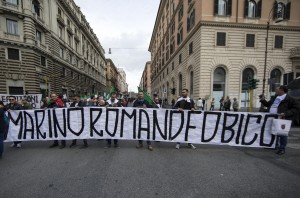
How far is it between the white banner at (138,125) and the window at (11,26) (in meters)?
20.1

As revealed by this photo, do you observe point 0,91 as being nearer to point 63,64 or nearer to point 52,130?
point 63,64

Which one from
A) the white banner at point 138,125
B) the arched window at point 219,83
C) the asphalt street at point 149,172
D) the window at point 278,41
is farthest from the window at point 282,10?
the white banner at point 138,125

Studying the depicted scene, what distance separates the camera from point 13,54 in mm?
18266

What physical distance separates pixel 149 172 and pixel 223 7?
20086mm

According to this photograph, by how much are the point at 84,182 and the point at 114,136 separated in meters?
2.08

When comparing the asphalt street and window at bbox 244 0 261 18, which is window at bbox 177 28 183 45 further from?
the asphalt street

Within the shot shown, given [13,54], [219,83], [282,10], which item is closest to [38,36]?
[13,54]

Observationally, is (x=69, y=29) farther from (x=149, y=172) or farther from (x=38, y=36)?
(x=149, y=172)

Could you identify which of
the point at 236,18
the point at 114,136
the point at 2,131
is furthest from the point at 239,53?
the point at 2,131

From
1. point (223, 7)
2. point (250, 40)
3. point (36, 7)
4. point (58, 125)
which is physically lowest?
point (58, 125)

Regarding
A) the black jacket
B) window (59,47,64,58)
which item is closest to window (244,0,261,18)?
the black jacket

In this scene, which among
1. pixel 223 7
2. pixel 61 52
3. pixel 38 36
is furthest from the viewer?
pixel 61 52

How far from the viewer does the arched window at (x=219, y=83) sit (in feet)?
58.2

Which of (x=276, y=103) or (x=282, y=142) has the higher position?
(x=276, y=103)
